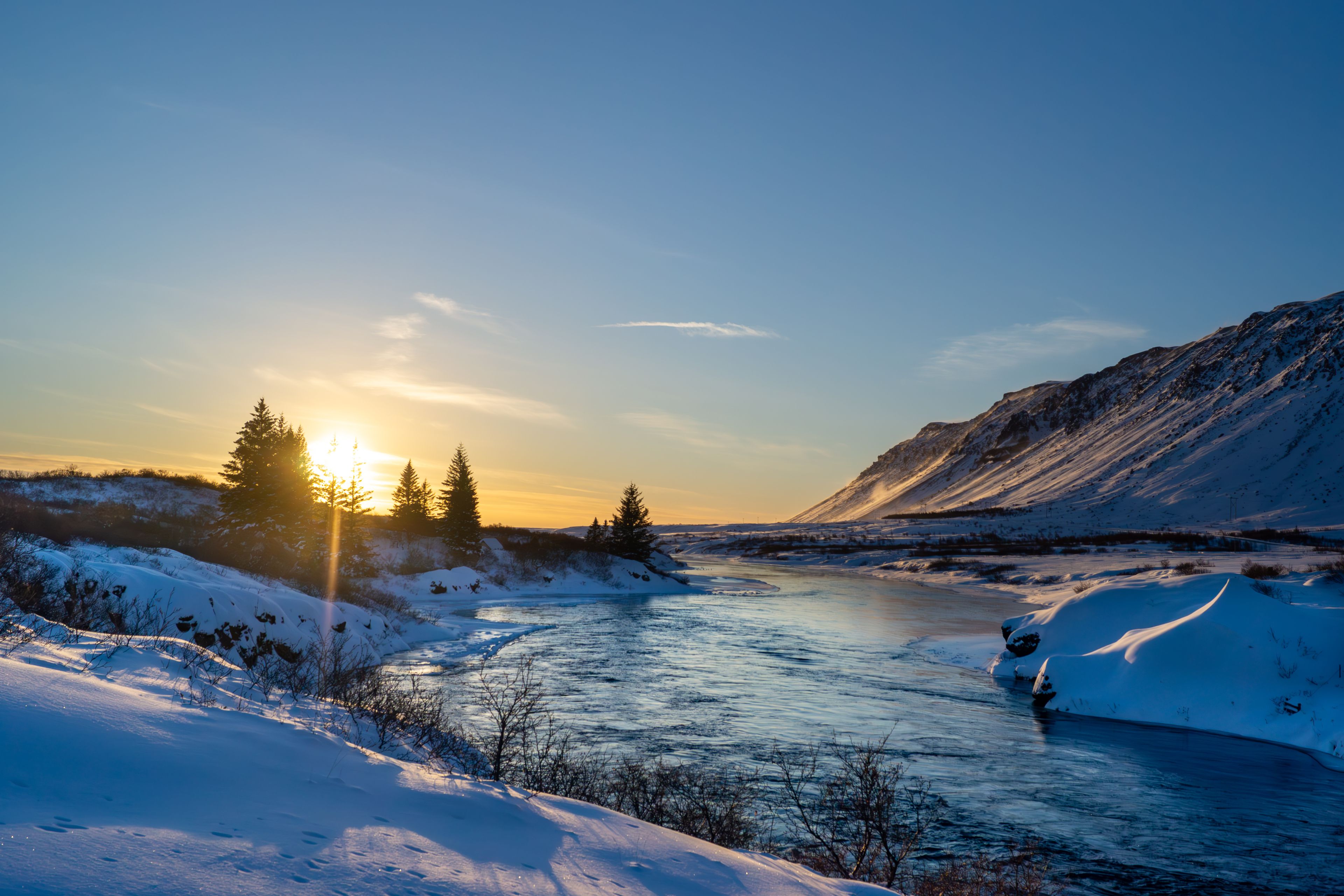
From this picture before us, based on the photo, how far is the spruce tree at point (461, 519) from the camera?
172ft

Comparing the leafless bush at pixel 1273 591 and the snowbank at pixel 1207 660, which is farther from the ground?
the leafless bush at pixel 1273 591

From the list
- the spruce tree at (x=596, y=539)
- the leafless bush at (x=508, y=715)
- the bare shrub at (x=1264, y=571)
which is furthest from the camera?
the spruce tree at (x=596, y=539)

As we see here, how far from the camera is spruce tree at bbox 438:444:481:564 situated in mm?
52281

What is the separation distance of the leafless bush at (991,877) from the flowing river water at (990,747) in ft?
1.07

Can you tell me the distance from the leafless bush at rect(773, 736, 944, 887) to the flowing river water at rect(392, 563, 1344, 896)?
1.67ft

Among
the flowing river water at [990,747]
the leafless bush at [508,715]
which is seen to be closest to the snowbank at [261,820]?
the leafless bush at [508,715]

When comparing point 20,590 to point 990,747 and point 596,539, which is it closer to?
point 990,747

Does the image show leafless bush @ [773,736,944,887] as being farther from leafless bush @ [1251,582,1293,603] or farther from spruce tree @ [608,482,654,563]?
spruce tree @ [608,482,654,563]

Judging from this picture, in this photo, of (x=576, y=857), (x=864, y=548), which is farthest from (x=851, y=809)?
(x=864, y=548)

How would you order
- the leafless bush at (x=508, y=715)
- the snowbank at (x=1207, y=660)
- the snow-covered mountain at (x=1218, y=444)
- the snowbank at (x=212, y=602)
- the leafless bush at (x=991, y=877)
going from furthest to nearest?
the snow-covered mountain at (x=1218, y=444), the snowbank at (x=1207, y=660), the snowbank at (x=212, y=602), the leafless bush at (x=508, y=715), the leafless bush at (x=991, y=877)

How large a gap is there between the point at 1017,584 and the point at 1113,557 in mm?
12903

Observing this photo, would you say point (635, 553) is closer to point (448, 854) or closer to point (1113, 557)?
point (1113, 557)

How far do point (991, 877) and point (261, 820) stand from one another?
749 centimetres

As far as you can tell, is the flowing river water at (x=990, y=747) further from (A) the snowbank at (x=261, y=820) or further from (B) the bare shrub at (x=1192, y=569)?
(B) the bare shrub at (x=1192, y=569)
